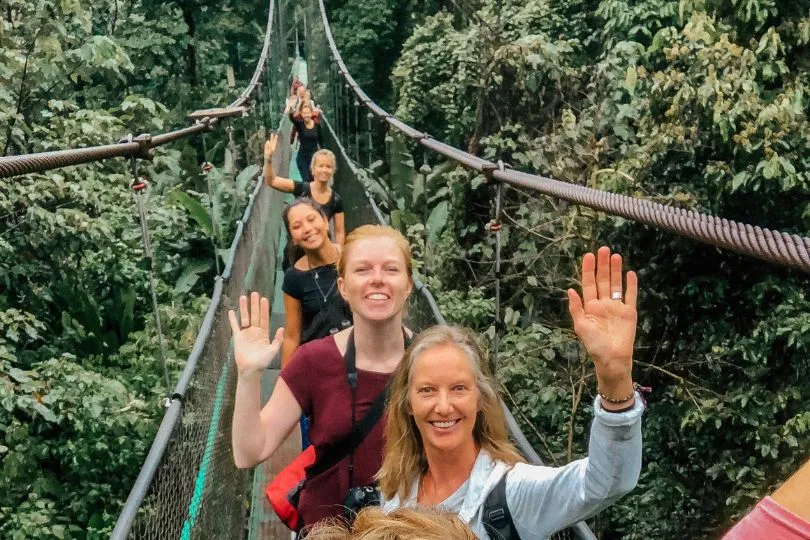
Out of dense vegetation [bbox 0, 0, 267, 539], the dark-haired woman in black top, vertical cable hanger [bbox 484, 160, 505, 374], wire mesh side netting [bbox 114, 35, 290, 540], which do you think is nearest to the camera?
wire mesh side netting [bbox 114, 35, 290, 540]

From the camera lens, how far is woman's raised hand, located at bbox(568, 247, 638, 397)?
32.0 inches

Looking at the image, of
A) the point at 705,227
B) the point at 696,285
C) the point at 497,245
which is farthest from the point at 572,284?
the point at 705,227

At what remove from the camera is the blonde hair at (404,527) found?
646mm

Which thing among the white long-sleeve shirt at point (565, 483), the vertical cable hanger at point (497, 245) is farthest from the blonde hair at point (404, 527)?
the vertical cable hanger at point (497, 245)

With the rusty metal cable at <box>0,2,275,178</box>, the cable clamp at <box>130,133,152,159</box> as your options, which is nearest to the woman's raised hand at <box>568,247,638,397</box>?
the rusty metal cable at <box>0,2,275,178</box>

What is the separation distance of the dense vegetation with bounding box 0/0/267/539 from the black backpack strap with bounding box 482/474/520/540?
2.55 meters

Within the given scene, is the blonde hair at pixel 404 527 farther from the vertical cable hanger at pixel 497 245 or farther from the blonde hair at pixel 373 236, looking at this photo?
the vertical cable hanger at pixel 497 245

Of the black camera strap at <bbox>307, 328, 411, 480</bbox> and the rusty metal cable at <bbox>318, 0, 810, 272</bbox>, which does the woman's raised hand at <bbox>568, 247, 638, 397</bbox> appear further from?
the black camera strap at <bbox>307, 328, 411, 480</bbox>

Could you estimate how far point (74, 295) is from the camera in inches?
175

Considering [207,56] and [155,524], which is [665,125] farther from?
[207,56]

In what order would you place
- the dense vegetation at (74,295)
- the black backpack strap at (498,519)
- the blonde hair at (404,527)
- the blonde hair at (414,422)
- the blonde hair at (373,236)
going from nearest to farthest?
the blonde hair at (404,527) → the black backpack strap at (498,519) → the blonde hair at (414,422) → the blonde hair at (373,236) → the dense vegetation at (74,295)

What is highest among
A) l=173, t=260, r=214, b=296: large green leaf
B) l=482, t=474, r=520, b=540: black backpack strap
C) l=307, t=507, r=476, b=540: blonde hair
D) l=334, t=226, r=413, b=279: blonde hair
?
l=307, t=507, r=476, b=540: blonde hair

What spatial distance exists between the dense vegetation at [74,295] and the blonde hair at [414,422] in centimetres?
237

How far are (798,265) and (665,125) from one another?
3.31 m
